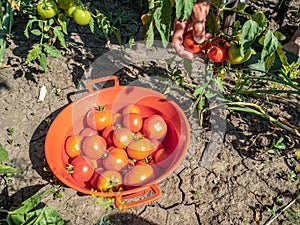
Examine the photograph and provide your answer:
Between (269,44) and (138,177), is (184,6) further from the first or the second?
(138,177)

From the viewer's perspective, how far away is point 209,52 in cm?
163

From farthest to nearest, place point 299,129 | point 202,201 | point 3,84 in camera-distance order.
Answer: point 3,84, point 299,129, point 202,201

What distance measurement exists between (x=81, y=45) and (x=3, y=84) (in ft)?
1.80

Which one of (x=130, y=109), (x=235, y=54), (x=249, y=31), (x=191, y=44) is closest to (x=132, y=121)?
(x=130, y=109)

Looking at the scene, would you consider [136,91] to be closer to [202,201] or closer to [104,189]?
[104,189]

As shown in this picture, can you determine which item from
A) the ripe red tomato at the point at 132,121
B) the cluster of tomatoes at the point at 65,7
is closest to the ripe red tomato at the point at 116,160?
the ripe red tomato at the point at 132,121

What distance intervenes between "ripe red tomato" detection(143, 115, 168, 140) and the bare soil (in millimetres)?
246

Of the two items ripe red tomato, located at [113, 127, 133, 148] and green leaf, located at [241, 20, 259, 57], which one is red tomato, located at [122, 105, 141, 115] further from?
green leaf, located at [241, 20, 259, 57]

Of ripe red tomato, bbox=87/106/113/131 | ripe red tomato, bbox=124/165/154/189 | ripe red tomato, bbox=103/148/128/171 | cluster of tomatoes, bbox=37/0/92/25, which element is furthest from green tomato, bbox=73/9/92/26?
ripe red tomato, bbox=124/165/154/189

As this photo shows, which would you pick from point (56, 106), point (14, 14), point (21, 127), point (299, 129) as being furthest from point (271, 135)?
point (14, 14)

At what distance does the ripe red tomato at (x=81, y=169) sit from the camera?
6.08 feet

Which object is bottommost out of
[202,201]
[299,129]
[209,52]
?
[202,201]

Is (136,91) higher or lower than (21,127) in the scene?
higher

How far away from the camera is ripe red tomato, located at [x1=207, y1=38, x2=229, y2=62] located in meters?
1.62
